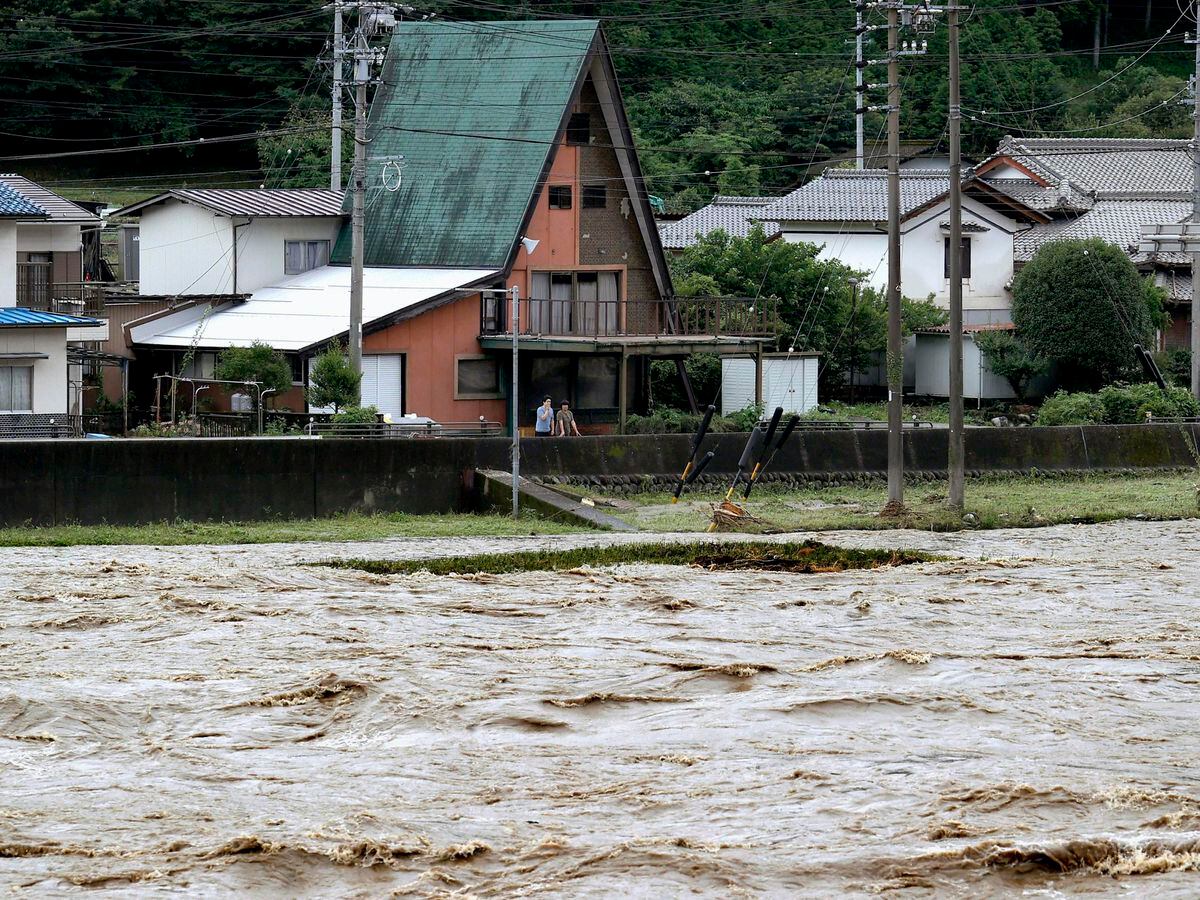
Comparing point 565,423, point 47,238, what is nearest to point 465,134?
point 565,423

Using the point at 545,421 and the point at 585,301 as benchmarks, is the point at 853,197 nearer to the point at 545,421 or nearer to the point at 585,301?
the point at 585,301

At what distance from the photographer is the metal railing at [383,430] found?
29.5 m

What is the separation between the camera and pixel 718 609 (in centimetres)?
1959

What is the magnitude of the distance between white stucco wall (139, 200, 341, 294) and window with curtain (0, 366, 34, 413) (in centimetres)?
721

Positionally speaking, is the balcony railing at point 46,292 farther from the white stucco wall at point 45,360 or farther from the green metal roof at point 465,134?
the green metal roof at point 465,134

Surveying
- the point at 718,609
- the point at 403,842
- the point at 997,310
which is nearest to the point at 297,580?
the point at 718,609

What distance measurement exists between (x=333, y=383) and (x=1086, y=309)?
65.1 ft

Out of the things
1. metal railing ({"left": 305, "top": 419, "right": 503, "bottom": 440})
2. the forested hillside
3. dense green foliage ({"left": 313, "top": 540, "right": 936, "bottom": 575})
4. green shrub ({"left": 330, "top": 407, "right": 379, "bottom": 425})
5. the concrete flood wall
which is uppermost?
the forested hillside

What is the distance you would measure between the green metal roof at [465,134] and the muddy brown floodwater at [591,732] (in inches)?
658

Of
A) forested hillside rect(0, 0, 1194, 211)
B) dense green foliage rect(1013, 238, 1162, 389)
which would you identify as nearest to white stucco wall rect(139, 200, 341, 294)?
forested hillside rect(0, 0, 1194, 211)

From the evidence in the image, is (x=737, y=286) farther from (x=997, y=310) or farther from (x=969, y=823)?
(x=969, y=823)

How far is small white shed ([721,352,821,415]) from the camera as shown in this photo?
3984cm

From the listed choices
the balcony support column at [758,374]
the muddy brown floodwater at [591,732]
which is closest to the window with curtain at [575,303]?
Result: the balcony support column at [758,374]

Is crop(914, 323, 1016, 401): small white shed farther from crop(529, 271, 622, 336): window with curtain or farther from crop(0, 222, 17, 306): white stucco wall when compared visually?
crop(0, 222, 17, 306): white stucco wall
